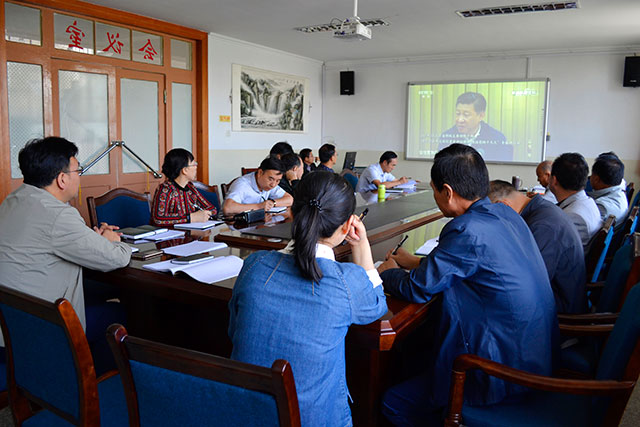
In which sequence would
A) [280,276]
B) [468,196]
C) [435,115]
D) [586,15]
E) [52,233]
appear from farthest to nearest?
1. [435,115]
2. [586,15]
3. [52,233]
4. [468,196]
5. [280,276]

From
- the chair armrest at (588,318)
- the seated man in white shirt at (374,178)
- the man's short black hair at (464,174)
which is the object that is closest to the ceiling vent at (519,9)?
the seated man in white shirt at (374,178)

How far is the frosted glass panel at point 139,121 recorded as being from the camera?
19.0ft

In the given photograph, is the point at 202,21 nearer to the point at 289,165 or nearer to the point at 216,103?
the point at 216,103

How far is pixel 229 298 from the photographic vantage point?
157cm

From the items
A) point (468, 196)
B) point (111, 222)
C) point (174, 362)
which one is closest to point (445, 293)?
point (468, 196)

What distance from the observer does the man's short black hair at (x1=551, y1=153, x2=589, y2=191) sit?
8.77 ft

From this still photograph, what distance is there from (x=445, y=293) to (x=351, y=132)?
26.0ft

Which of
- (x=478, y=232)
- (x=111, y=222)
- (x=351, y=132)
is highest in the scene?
(x=351, y=132)

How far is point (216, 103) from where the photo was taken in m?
6.89

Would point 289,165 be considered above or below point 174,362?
above

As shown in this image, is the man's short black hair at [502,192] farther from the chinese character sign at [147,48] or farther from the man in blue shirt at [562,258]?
the chinese character sign at [147,48]

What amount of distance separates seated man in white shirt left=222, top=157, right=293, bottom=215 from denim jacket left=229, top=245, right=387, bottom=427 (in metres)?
2.20

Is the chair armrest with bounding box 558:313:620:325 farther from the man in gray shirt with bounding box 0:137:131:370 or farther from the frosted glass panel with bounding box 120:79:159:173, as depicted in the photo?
the frosted glass panel with bounding box 120:79:159:173

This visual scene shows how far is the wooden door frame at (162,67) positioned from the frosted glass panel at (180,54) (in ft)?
0.27
